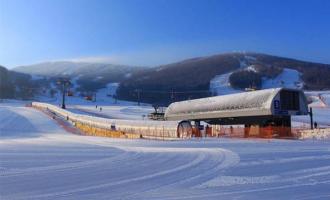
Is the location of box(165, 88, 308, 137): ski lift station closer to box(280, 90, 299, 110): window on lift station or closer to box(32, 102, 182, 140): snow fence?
box(280, 90, 299, 110): window on lift station

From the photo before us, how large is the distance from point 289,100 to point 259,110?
342cm

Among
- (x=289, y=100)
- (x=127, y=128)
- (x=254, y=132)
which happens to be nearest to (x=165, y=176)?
(x=254, y=132)

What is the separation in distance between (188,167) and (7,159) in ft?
21.6

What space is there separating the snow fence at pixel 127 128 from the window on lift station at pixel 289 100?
1093 cm

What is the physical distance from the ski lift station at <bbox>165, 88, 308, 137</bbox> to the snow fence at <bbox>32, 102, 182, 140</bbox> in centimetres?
223

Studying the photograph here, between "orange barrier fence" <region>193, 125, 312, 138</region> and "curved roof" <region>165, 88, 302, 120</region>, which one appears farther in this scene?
"curved roof" <region>165, 88, 302, 120</region>

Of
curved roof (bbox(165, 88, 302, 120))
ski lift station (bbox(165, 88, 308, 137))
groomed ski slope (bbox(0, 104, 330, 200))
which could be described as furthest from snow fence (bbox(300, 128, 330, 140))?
groomed ski slope (bbox(0, 104, 330, 200))

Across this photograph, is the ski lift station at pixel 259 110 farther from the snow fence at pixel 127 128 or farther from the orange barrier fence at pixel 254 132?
the snow fence at pixel 127 128

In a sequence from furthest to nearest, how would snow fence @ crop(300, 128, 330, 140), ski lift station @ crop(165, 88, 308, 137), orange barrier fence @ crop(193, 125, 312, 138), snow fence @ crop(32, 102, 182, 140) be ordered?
1. snow fence @ crop(32, 102, 182, 140)
2. ski lift station @ crop(165, 88, 308, 137)
3. snow fence @ crop(300, 128, 330, 140)
4. orange barrier fence @ crop(193, 125, 312, 138)

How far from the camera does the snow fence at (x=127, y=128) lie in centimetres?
4087

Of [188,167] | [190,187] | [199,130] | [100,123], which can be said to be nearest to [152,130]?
[199,130]

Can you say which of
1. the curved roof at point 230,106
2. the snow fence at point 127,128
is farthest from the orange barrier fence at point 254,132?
the curved roof at point 230,106

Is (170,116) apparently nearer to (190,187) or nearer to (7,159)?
(7,159)

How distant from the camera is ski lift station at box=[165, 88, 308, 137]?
126 ft
